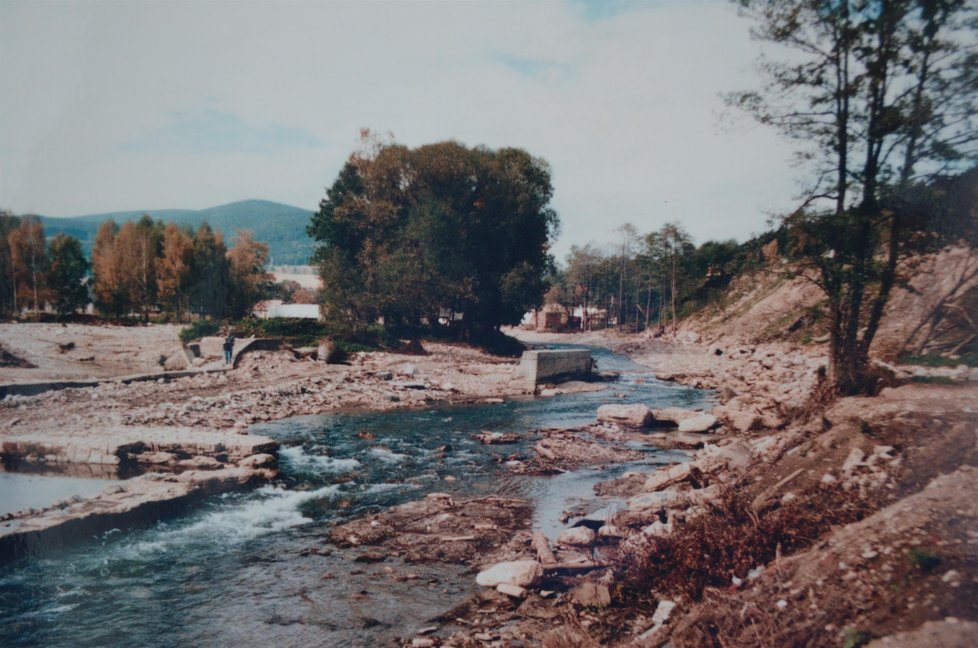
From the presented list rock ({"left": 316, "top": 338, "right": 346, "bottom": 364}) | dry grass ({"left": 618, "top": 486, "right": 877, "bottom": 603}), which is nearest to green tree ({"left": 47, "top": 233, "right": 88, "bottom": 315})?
rock ({"left": 316, "top": 338, "right": 346, "bottom": 364})

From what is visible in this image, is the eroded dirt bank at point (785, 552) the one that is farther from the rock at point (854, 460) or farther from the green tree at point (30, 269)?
the green tree at point (30, 269)

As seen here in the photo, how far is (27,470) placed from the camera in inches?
409

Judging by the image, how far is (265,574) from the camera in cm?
683

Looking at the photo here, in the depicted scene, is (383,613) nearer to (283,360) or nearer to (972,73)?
(972,73)

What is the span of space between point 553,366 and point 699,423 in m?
11.0

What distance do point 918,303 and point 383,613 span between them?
11.6 meters

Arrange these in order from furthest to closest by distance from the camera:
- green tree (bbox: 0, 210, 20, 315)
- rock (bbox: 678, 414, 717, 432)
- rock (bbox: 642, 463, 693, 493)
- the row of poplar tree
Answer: the row of poplar tree
green tree (bbox: 0, 210, 20, 315)
rock (bbox: 678, 414, 717, 432)
rock (bbox: 642, 463, 693, 493)

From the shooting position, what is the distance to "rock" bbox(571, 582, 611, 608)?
5648 millimetres

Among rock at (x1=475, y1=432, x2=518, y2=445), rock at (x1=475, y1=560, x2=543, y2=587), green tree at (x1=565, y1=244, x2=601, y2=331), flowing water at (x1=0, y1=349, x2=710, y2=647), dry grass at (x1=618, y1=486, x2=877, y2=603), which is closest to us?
dry grass at (x1=618, y1=486, x2=877, y2=603)

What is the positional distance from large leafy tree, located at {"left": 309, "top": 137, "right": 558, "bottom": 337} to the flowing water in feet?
80.7

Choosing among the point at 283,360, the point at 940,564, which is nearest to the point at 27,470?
the point at 940,564

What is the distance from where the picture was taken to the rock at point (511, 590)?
609cm

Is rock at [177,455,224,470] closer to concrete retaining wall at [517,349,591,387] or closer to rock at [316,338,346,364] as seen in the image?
concrete retaining wall at [517,349,591,387]

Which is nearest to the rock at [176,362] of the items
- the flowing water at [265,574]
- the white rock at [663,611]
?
the flowing water at [265,574]
